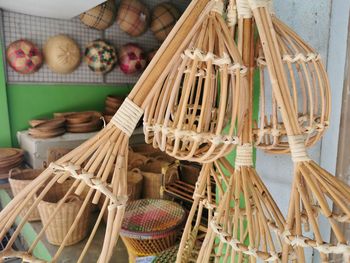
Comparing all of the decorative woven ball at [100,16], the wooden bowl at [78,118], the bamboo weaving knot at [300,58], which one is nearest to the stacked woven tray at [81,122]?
the wooden bowl at [78,118]

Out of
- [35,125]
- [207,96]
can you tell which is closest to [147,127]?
[207,96]

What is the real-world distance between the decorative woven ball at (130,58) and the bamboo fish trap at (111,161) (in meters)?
2.33

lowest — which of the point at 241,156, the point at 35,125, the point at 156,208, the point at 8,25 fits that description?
the point at 156,208

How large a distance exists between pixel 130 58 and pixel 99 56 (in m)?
0.29

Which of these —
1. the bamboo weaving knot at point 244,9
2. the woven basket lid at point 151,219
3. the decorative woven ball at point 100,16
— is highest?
the decorative woven ball at point 100,16

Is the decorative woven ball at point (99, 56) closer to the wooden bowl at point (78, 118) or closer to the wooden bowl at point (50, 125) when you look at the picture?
the wooden bowl at point (78, 118)

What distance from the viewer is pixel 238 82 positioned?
451mm

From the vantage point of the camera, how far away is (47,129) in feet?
7.26

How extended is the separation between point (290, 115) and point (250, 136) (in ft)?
0.50

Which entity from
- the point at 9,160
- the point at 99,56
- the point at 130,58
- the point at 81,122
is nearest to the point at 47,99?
the point at 81,122

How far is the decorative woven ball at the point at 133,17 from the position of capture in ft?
8.54

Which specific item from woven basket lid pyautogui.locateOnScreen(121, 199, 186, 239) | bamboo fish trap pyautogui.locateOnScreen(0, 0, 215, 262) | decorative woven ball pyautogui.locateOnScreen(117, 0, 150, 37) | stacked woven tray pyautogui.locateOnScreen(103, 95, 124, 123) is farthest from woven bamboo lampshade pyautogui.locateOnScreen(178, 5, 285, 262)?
decorative woven ball pyautogui.locateOnScreen(117, 0, 150, 37)

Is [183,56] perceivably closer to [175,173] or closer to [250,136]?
[250,136]

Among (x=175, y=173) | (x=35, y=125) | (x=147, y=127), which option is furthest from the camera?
(x=35, y=125)
